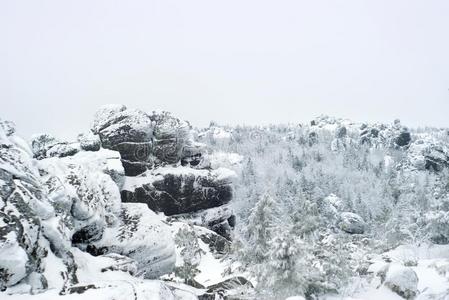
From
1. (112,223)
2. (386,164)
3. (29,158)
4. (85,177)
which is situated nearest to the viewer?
(29,158)

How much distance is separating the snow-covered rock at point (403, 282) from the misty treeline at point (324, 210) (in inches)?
71.0

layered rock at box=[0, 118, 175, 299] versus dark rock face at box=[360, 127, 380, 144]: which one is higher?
layered rock at box=[0, 118, 175, 299]

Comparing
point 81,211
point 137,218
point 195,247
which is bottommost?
point 195,247

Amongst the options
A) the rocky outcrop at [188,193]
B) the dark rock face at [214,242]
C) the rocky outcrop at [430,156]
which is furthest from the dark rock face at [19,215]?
A: the rocky outcrop at [430,156]

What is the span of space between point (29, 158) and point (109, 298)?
796 cm

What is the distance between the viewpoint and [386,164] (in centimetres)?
13450

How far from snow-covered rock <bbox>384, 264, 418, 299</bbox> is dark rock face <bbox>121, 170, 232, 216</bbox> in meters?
19.4

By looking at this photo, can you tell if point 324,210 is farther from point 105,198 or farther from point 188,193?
point 105,198

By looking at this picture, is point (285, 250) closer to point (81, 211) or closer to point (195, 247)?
point (81, 211)

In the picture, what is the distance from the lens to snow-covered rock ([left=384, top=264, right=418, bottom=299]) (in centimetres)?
1939

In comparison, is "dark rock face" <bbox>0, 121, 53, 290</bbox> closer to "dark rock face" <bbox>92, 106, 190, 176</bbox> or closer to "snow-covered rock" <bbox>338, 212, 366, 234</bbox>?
"dark rock face" <bbox>92, 106, 190, 176</bbox>

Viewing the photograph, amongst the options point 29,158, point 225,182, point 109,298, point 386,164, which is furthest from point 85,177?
point 386,164

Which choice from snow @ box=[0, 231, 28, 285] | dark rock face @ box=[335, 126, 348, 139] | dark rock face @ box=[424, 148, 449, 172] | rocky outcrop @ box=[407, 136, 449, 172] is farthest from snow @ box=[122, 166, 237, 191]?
dark rock face @ box=[335, 126, 348, 139]

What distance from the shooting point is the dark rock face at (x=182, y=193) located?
34.8m
